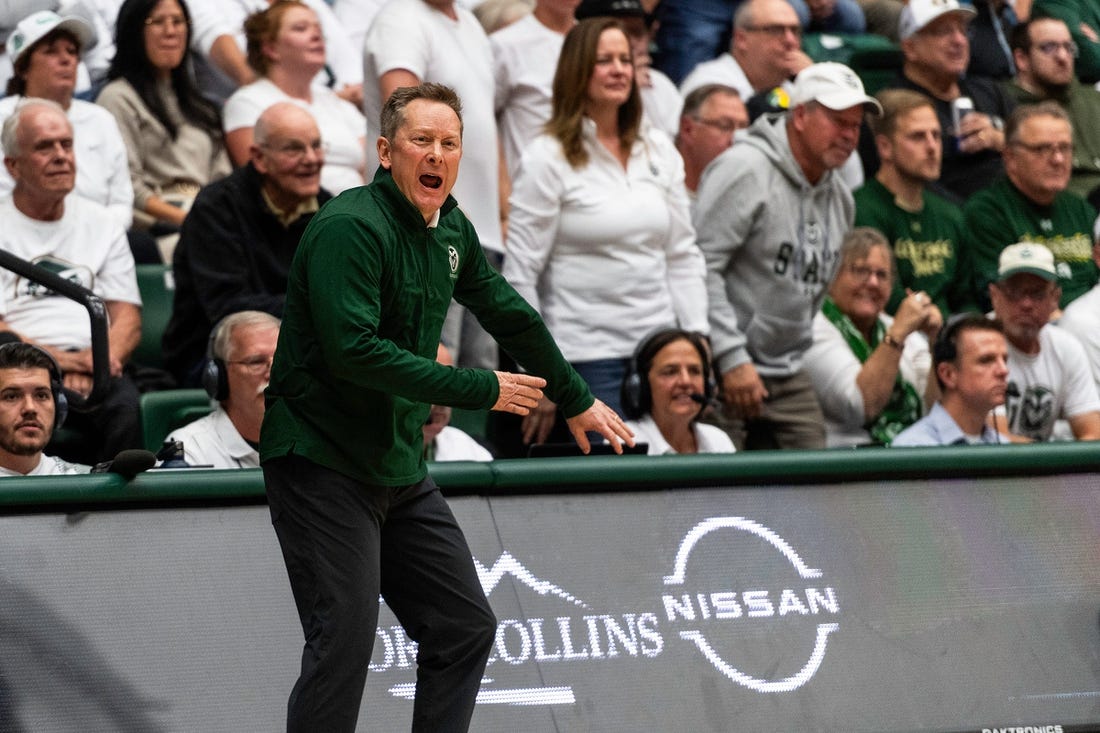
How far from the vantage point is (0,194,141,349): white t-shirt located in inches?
258

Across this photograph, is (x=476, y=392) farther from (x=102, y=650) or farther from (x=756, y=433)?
(x=756, y=433)

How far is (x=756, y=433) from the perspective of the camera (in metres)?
7.23

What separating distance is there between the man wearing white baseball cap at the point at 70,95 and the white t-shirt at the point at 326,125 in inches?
21.4

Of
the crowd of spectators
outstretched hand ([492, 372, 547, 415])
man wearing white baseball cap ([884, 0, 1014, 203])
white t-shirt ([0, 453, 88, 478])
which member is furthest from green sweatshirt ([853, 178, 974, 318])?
outstretched hand ([492, 372, 547, 415])

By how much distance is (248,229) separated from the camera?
21.9 feet

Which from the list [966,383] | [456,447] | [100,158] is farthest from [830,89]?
[100,158]

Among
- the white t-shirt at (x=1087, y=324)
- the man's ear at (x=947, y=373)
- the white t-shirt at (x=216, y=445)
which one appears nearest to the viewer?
the white t-shirt at (x=216, y=445)

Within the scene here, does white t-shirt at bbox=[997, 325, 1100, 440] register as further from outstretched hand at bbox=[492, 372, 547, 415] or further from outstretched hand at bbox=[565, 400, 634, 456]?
outstretched hand at bbox=[492, 372, 547, 415]

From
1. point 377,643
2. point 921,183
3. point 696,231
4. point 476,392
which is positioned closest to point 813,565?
point 377,643

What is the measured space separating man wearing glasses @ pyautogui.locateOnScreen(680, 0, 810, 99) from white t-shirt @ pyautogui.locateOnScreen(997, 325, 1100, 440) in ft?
7.39

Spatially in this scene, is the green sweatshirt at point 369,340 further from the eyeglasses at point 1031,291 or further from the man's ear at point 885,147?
the man's ear at point 885,147

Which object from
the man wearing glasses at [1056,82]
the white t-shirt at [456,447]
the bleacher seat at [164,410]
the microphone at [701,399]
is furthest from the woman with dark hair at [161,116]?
the man wearing glasses at [1056,82]

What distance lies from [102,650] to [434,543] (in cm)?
98

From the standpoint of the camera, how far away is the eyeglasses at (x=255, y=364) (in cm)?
573
